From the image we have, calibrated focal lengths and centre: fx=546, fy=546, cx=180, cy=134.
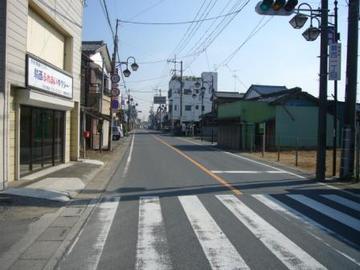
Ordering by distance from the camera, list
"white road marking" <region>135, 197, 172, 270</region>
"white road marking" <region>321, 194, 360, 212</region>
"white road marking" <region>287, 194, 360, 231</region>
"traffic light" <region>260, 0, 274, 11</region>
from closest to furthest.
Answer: "white road marking" <region>135, 197, 172, 270</region>, "white road marking" <region>287, 194, 360, 231</region>, "white road marking" <region>321, 194, 360, 212</region>, "traffic light" <region>260, 0, 274, 11</region>

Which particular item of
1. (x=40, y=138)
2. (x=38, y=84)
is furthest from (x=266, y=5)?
(x=40, y=138)

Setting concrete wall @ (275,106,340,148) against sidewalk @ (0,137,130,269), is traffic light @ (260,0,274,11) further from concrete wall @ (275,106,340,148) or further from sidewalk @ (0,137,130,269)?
concrete wall @ (275,106,340,148)

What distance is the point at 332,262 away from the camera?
7.48 meters

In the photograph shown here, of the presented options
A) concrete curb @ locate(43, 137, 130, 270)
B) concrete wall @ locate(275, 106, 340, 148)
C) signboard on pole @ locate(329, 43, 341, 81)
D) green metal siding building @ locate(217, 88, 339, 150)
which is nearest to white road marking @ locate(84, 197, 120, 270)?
concrete curb @ locate(43, 137, 130, 270)

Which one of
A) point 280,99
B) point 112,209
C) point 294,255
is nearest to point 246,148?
point 280,99

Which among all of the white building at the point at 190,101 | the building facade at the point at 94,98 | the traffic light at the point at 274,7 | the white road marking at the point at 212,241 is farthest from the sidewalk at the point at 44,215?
the white building at the point at 190,101

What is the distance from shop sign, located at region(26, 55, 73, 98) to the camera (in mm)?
16234

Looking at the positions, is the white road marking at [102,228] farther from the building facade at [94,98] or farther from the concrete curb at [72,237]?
the building facade at [94,98]

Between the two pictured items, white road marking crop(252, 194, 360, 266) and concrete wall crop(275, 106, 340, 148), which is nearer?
white road marking crop(252, 194, 360, 266)

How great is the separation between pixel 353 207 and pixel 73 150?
49.3ft

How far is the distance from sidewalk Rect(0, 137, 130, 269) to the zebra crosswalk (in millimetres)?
578

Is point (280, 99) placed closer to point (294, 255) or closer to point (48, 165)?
point (48, 165)

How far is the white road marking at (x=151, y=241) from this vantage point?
291 inches

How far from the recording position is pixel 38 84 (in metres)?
17.0
